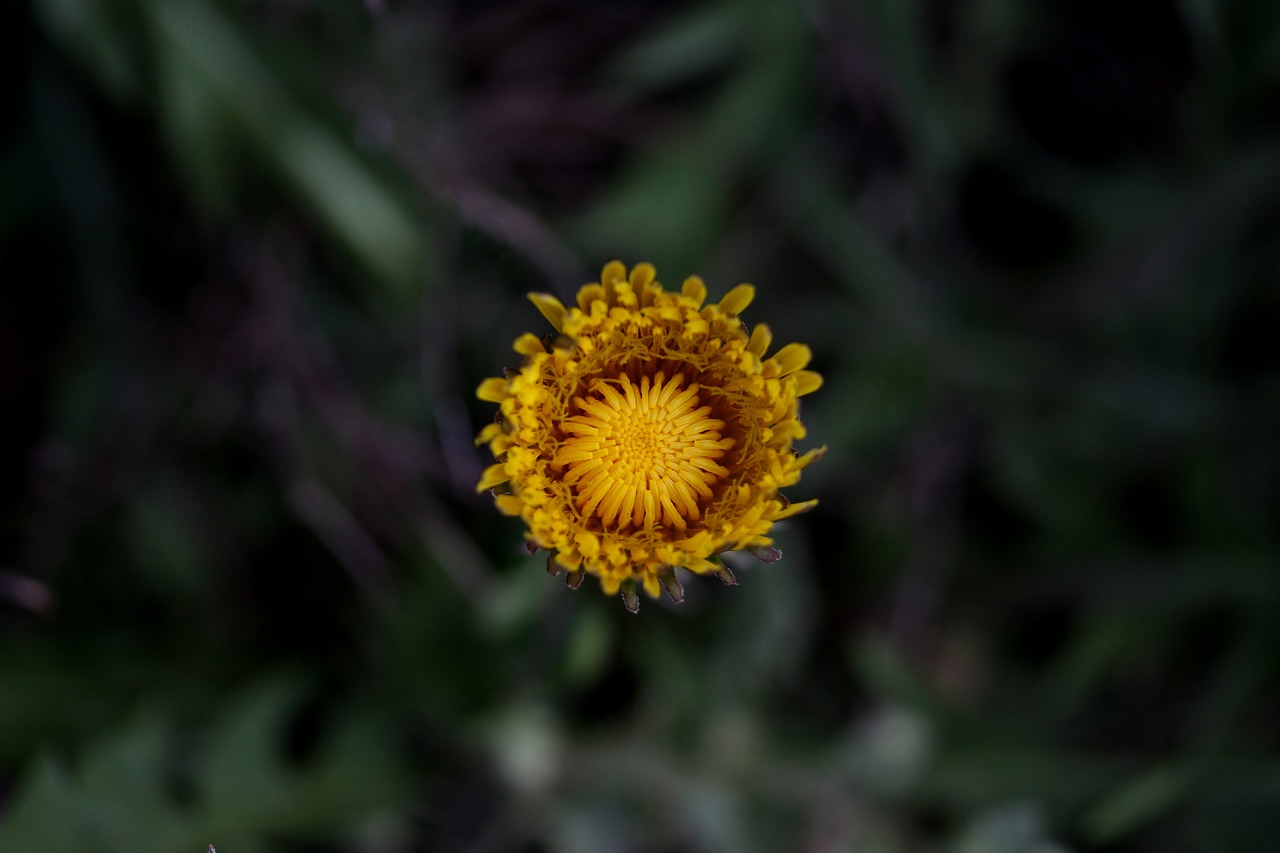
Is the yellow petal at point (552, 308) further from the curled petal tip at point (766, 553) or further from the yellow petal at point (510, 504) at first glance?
the curled petal tip at point (766, 553)

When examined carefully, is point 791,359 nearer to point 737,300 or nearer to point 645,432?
point 737,300

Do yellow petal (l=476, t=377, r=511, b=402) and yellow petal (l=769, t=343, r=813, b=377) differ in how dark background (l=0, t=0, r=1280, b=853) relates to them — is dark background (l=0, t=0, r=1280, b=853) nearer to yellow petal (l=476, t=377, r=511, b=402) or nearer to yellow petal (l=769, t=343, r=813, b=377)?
yellow petal (l=476, t=377, r=511, b=402)

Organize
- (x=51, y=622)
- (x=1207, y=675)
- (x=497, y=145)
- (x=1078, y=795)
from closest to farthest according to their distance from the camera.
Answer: (x=1078, y=795)
(x=51, y=622)
(x=1207, y=675)
(x=497, y=145)

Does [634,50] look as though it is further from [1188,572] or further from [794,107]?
[1188,572]

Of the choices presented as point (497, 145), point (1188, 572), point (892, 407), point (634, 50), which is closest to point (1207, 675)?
point (1188, 572)

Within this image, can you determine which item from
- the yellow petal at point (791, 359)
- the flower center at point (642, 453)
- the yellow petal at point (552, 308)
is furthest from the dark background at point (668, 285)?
the yellow petal at point (791, 359)

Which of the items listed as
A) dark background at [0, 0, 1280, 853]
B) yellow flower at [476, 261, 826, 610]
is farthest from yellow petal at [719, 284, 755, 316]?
dark background at [0, 0, 1280, 853]
